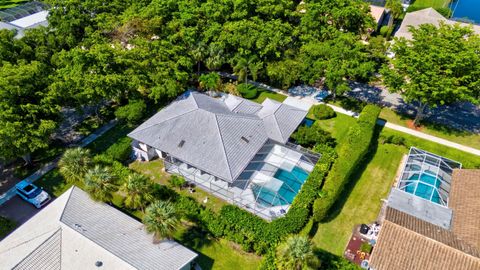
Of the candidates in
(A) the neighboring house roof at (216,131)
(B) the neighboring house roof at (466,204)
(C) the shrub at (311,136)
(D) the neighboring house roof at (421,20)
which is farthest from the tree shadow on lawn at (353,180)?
(D) the neighboring house roof at (421,20)

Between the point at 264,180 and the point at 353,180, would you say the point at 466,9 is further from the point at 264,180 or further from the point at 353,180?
the point at 264,180

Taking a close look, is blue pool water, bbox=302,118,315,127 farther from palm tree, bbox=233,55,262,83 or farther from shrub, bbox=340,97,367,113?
palm tree, bbox=233,55,262,83

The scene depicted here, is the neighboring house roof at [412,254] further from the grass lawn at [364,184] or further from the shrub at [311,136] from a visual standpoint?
the shrub at [311,136]

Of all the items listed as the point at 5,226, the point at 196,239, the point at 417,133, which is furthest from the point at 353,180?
the point at 5,226

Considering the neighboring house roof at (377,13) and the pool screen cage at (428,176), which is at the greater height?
the neighboring house roof at (377,13)

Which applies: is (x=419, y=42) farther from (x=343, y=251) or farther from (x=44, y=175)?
(x=44, y=175)

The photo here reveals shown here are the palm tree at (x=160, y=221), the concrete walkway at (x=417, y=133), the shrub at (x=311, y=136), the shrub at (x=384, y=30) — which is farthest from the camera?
the shrub at (x=384, y=30)

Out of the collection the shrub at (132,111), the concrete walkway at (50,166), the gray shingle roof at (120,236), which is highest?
the shrub at (132,111)
